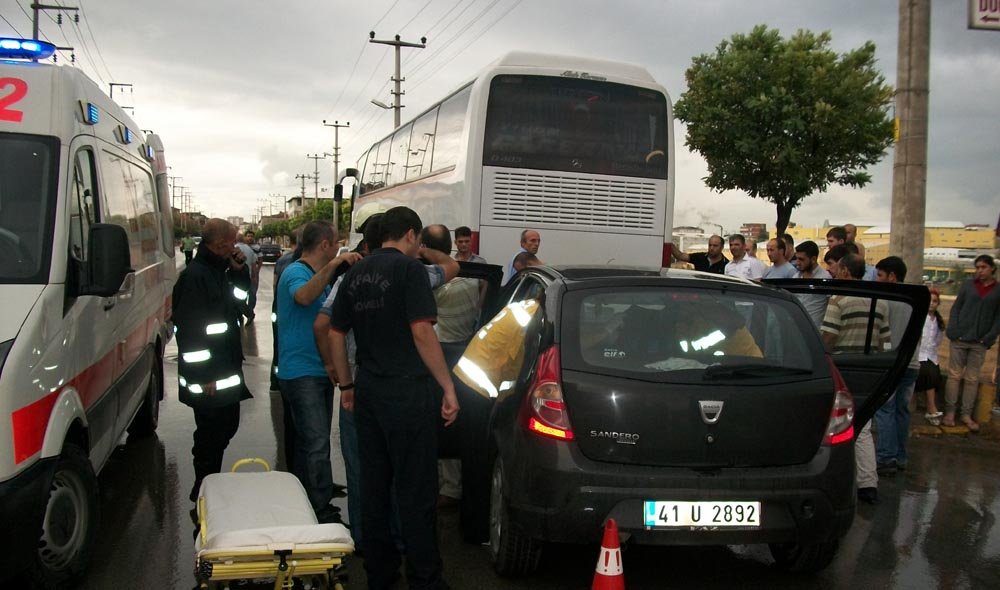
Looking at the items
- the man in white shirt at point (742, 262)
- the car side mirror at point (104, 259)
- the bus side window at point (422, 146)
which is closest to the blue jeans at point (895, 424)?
the man in white shirt at point (742, 262)

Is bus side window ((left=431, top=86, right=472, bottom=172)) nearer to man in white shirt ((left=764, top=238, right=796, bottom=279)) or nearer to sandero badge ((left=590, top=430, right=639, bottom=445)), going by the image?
man in white shirt ((left=764, top=238, right=796, bottom=279))

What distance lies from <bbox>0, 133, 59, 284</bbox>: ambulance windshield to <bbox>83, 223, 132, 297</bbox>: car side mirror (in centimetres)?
20

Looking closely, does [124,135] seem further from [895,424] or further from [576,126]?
[895,424]

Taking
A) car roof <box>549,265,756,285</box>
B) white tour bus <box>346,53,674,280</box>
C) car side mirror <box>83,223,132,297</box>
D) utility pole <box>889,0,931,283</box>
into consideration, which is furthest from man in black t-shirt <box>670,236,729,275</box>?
car side mirror <box>83,223,132,297</box>

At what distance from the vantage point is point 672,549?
5.36 metres

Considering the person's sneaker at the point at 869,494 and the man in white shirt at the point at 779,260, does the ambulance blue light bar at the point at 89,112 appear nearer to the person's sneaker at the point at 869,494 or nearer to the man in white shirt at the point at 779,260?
the person's sneaker at the point at 869,494

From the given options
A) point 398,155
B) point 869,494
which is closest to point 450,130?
point 398,155

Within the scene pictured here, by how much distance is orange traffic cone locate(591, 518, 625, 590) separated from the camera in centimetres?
376

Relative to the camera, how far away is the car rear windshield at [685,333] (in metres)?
4.33

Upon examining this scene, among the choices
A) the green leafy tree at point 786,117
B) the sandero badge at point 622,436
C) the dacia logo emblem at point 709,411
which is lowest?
the sandero badge at point 622,436

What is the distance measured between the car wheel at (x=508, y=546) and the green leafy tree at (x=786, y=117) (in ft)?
81.2

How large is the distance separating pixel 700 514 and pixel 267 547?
76.5 inches

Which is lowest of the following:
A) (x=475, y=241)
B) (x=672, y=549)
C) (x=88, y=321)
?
(x=672, y=549)

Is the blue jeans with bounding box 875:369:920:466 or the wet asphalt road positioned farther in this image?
the blue jeans with bounding box 875:369:920:466
